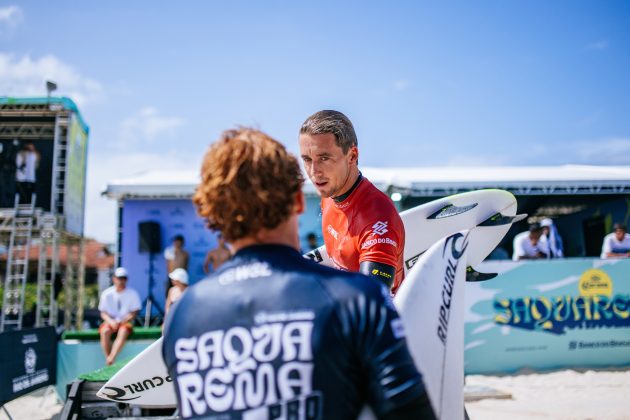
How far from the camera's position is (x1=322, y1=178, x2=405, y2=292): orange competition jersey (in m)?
2.32

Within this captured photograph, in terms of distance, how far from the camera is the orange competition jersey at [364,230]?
232cm

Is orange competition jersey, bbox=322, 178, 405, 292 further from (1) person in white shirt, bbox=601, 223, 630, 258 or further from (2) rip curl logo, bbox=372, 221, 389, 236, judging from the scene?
(1) person in white shirt, bbox=601, 223, 630, 258

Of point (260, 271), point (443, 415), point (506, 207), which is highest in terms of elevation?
point (506, 207)

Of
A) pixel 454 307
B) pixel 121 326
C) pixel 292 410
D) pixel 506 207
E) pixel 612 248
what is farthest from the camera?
pixel 612 248

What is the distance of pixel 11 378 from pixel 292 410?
647cm

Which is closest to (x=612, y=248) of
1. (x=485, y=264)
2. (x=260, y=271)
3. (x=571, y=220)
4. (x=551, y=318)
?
(x=551, y=318)

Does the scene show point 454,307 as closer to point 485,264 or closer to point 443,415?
point 443,415

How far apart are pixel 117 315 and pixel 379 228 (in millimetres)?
7674

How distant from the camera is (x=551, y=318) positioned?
8.57 metres

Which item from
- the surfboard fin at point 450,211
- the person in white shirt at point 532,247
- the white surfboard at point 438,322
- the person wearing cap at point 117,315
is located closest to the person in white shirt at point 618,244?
the person in white shirt at point 532,247

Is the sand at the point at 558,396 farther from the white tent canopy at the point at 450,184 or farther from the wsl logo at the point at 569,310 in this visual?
the white tent canopy at the point at 450,184

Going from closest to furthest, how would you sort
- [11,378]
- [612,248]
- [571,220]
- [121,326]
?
[11,378]
[121,326]
[612,248]
[571,220]

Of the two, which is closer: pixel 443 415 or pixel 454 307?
pixel 443 415

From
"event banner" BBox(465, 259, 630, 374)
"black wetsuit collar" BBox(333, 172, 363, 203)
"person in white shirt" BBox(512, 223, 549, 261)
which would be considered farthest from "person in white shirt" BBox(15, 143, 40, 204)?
"black wetsuit collar" BBox(333, 172, 363, 203)
